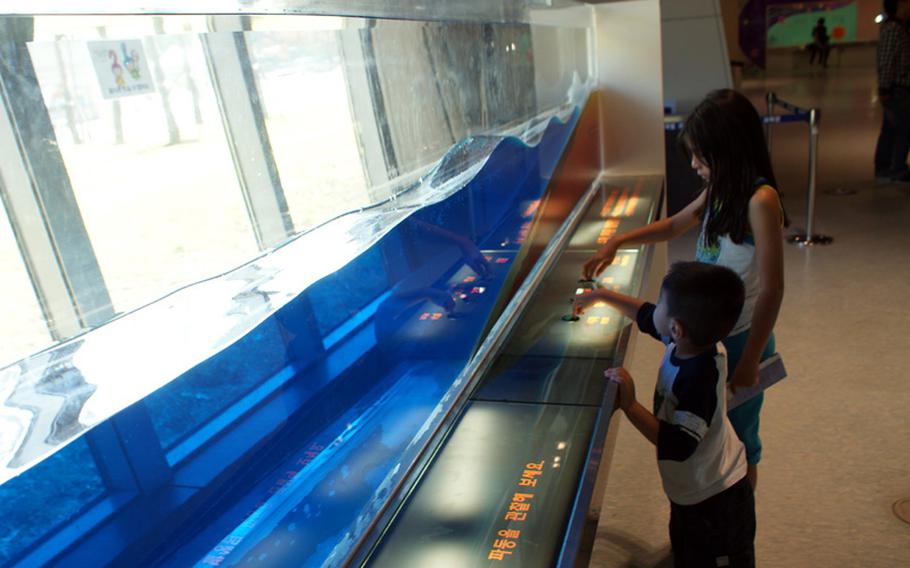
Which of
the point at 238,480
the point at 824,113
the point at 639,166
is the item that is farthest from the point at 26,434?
the point at 824,113

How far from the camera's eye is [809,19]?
77.2 ft

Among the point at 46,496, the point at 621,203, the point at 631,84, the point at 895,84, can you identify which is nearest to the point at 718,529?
the point at 46,496

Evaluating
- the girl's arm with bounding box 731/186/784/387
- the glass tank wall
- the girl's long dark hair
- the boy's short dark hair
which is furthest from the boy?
the glass tank wall

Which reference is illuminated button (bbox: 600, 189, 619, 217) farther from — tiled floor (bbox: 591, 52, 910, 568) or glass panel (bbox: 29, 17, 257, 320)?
glass panel (bbox: 29, 17, 257, 320)

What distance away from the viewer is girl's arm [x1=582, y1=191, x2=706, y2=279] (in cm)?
233

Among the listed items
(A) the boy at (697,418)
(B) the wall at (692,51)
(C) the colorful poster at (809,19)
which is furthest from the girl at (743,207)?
(C) the colorful poster at (809,19)

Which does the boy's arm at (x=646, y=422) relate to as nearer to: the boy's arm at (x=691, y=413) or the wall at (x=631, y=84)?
the boy's arm at (x=691, y=413)

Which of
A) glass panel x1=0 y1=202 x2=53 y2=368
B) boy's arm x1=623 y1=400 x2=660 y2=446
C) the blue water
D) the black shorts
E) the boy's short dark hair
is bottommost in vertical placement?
the black shorts

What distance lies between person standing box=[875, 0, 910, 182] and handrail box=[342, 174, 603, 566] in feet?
17.0

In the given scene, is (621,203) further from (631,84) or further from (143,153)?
(143,153)

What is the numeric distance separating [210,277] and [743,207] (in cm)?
141

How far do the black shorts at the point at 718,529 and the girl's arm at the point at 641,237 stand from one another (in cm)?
81

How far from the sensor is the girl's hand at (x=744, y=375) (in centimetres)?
186

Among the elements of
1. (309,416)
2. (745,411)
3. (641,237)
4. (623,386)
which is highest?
(309,416)
